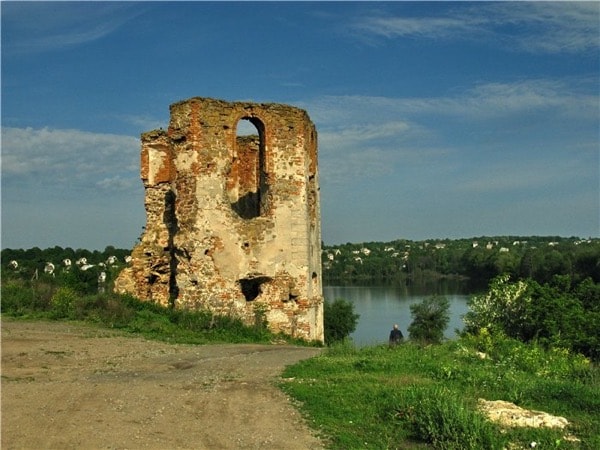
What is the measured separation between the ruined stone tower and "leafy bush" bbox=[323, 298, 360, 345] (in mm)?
16267

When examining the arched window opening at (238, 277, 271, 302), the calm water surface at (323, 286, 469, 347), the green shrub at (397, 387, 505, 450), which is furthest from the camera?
the calm water surface at (323, 286, 469, 347)

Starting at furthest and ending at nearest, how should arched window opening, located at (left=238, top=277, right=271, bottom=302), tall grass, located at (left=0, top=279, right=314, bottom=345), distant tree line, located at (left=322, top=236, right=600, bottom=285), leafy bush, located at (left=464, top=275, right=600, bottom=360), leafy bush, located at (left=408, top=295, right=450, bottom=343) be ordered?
distant tree line, located at (left=322, top=236, right=600, bottom=285) < leafy bush, located at (left=408, top=295, right=450, bottom=343) < leafy bush, located at (left=464, top=275, right=600, bottom=360) < arched window opening, located at (left=238, top=277, right=271, bottom=302) < tall grass, located at (left=0, top=279, right=314, bottom=345)

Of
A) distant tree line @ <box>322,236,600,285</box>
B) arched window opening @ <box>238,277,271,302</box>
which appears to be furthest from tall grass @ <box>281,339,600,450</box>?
distant tree line @ <box>322,236,600,285</box>

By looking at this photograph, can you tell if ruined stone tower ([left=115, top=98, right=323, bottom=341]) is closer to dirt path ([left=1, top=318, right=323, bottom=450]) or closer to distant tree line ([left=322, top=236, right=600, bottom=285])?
dirt path ([left=1, top=318, right=323, bottom=450])

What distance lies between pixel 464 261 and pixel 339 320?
192 ft

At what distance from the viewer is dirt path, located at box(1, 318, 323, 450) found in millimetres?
5660

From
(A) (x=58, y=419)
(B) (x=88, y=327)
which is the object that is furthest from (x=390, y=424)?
(B) (x=88, y=327)

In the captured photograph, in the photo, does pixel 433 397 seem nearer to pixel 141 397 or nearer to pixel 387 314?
pixel 141 397

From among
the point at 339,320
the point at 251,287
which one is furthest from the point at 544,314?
the point at 339,320

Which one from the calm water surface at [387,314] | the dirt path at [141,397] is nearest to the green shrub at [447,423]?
the dirt path at [141,397]

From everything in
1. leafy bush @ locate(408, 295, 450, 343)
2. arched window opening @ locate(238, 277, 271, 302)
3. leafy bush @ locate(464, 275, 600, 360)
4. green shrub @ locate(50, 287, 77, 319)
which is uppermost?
arched window opening @ locate(238, 277, 271, 302)

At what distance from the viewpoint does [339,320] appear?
32094mm

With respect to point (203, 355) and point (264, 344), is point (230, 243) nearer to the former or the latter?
point (264, 344)

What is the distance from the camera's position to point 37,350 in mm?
9875
